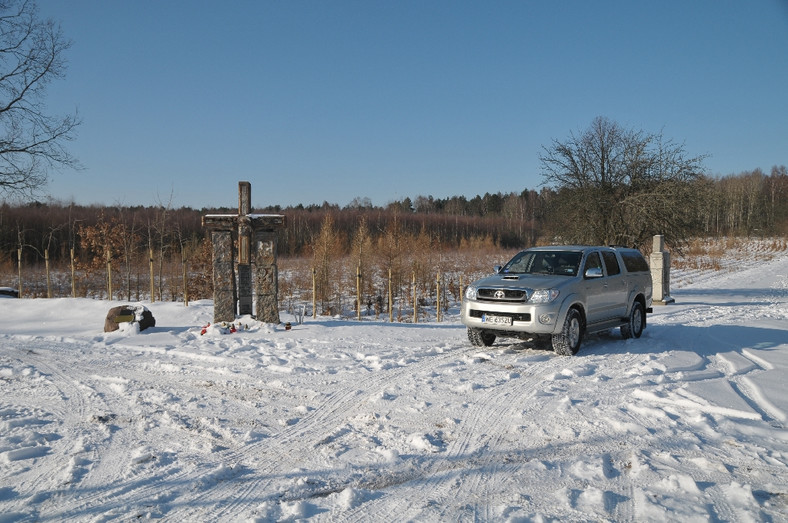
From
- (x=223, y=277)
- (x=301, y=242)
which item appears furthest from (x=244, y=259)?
(x=301, y=242)

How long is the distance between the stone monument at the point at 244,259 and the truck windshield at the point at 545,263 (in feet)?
16.1

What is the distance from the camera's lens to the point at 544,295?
8977mm

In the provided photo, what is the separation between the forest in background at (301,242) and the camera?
26.6 metres

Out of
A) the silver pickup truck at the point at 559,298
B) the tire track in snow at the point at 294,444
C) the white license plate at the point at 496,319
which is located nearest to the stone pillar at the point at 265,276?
the silver pickup truck at the point at 559,298

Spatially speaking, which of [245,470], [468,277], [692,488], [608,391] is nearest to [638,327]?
[608,391]

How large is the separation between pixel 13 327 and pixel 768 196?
10847cm

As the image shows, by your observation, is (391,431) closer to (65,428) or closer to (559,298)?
(65,428)

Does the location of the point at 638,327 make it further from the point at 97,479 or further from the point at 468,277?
the point at 468,277

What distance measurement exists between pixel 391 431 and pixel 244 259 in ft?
24.1

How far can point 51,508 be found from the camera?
3.82 metres

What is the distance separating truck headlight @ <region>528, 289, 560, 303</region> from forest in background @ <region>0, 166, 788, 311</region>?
6.48 m

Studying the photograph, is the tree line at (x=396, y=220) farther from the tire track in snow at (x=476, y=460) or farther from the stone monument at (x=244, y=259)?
the tire track in snow at (x=476, y=460)

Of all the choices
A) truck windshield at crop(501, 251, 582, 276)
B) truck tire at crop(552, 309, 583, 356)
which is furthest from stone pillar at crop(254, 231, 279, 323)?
truck tire at crop(552, 309, 583, 356)

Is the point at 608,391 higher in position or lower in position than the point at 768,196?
lower
